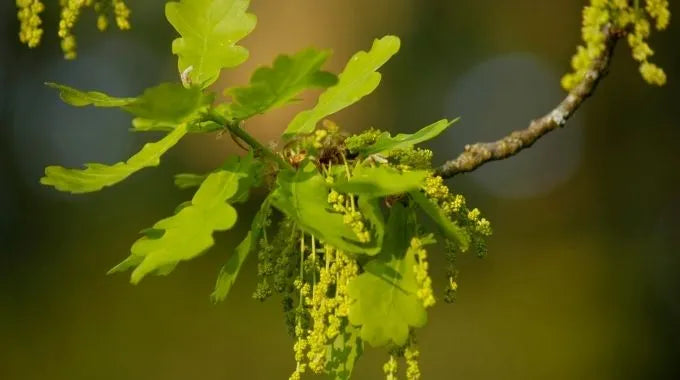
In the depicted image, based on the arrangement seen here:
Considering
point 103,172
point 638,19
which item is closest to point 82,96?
point 103,172

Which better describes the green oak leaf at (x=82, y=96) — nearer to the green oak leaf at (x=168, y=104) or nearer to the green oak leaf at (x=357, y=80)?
the green oak leaf at (x=168, y=104)

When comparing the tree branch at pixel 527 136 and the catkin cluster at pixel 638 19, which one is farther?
the tree branch at pixel 527 136

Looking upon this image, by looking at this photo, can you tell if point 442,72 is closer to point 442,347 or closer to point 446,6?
point 446,6

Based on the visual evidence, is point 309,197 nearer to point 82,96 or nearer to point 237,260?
point 237,260

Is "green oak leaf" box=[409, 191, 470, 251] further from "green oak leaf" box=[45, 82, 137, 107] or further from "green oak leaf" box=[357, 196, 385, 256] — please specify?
"green oak leaf" box=[45, 82, 137, 107]

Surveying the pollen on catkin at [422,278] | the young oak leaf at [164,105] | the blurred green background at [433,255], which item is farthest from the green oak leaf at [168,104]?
the blurred green background at [433,255]

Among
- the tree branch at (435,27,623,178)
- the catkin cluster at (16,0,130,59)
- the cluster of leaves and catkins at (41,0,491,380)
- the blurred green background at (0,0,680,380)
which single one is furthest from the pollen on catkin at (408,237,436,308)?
the blurred green background at (0,0,680,380)

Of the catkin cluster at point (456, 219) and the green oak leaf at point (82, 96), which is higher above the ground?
the green oak leaf at point (82, 96)

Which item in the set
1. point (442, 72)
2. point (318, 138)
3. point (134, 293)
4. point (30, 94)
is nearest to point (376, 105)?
point (442, 72)
